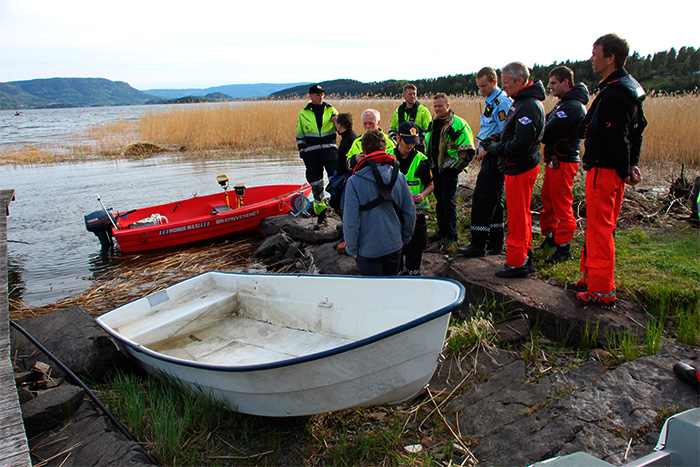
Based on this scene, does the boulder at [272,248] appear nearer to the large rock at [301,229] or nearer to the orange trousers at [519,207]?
the large rock at [301,229]

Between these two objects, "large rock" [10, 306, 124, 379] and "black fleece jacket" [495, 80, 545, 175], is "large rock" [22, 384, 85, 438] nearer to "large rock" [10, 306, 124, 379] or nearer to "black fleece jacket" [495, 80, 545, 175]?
"large rock" [10, 306, 124, 379]

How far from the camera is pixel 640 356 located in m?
3.21

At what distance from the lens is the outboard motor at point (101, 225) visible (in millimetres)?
8094

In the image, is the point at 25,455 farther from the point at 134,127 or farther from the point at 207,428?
the point at 134,127

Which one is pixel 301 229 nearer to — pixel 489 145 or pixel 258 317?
pixel 258 317

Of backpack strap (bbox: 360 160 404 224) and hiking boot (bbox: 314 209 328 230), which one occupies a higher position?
backpack strap (bbox: 360 160 404 224)

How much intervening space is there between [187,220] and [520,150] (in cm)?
617

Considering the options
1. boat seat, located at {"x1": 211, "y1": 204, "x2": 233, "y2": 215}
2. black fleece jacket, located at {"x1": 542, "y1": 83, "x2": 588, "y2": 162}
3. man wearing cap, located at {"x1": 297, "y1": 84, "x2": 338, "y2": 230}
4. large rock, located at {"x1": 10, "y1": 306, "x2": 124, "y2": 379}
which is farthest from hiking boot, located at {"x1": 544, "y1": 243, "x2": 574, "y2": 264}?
boat seat, located at {"x1": 211, "y1": 204, "x2": 233, "y2": 215}

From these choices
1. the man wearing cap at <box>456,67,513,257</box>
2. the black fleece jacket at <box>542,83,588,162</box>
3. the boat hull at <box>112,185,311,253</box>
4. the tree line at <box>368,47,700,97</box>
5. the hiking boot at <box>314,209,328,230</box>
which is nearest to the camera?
the black fleece jacket at <box>542,83,588,162</box>

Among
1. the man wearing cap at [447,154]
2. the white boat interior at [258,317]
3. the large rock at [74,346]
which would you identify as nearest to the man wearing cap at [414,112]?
the man wearing cap at [447,154]

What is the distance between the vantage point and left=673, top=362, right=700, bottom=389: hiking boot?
2756 millimetres

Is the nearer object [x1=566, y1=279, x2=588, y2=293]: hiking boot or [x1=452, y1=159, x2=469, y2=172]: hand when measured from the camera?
[x1=566, y1=279, x2=588, y2=293]: hiking boot

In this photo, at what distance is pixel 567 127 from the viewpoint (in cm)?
470

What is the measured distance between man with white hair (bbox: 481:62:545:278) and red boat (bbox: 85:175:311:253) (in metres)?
5.35
